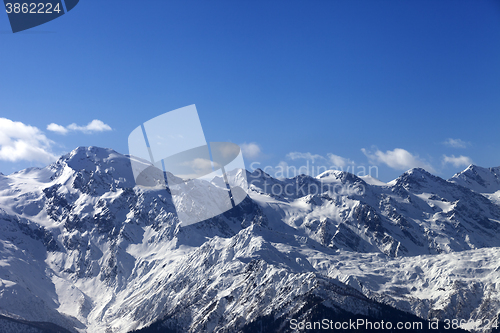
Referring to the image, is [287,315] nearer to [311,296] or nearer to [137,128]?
[311,296]

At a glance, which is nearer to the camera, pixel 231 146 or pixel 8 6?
pixel 8 6

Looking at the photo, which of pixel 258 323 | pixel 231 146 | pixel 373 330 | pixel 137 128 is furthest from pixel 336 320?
pixel 137 128

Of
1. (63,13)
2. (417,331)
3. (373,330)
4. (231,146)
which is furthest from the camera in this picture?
(417,331)

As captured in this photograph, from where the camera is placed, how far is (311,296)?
19912cm

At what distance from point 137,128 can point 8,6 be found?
120 ft

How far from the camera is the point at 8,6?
3915 inches


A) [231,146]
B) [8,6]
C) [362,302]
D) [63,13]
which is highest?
[8,6]

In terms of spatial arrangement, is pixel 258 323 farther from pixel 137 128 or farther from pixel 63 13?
pixel 63 13

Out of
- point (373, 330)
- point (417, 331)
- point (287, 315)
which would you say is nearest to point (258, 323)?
point (287, 315)

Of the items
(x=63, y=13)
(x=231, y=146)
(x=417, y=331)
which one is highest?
(x=63, y=13)

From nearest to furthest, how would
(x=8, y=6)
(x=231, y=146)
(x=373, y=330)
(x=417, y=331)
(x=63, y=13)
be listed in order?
(x=63, y=13) → (x=8, y=6) → (x=231, y=146) → (x=373, y=330) → (x=417, y=331)

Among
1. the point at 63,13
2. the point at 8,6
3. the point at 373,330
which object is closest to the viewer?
the point at 63,13

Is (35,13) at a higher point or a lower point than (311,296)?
higher

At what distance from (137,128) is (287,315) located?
120 meters
